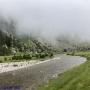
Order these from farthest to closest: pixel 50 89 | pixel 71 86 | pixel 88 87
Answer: pixel 50 89
pixel 71 86
pixel 88 87

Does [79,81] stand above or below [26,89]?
above

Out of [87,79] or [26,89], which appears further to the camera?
[26,89]

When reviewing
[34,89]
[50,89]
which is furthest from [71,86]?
[34,89]

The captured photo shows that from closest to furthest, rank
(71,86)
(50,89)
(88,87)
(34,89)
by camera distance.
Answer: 1. (88,87)
2. (71,86)
3. (50,89)
4. (34,89)

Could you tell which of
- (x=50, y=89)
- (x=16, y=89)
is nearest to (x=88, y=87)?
(x=50, y=89)

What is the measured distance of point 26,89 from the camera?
218 ft

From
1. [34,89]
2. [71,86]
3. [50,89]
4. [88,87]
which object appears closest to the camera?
[88,87]

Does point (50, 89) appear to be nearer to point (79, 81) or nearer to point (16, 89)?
point (79, 81)

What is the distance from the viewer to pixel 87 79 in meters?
48.0

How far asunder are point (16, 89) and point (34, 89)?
19.2 feet

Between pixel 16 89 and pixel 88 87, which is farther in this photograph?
pixel 16 89

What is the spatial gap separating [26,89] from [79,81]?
22513 millimetres

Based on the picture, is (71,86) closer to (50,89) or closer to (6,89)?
(50,89)

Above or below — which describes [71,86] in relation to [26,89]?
above
